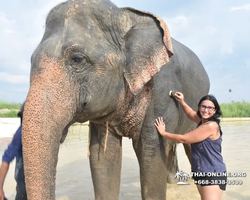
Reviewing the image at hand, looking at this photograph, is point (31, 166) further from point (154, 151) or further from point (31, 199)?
point (154, 151)

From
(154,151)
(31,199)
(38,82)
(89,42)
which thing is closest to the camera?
(31,199)

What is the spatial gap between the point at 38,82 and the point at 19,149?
113cm

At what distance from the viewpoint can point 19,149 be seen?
265 centimetres

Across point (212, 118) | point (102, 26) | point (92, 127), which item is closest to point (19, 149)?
point (92, 127)

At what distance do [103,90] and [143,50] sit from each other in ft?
1.49

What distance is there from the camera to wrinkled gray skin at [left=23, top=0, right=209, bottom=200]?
5.52ft

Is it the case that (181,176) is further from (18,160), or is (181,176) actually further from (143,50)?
(143,50)

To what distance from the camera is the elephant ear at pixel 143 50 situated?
2264 mm

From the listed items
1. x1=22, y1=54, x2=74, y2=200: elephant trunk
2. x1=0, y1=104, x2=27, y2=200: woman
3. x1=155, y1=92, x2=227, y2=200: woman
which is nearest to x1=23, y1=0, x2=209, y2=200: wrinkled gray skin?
x1=22, y1=54, x2=74, y2=200: elephant trunk

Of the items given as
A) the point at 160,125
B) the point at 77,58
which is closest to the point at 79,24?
the point at 77,58

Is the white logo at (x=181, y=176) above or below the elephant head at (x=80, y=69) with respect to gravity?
below

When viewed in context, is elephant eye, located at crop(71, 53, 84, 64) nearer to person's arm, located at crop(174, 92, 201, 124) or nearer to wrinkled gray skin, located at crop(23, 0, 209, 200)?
wrinkled gray skin, located at crop(23, 0, 209, 200)

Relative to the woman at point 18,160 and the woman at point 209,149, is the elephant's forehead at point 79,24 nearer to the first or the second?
the woman at point 18,160

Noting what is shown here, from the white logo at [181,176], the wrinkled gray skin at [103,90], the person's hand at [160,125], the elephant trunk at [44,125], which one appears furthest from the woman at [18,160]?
the white logo at [181,176]
